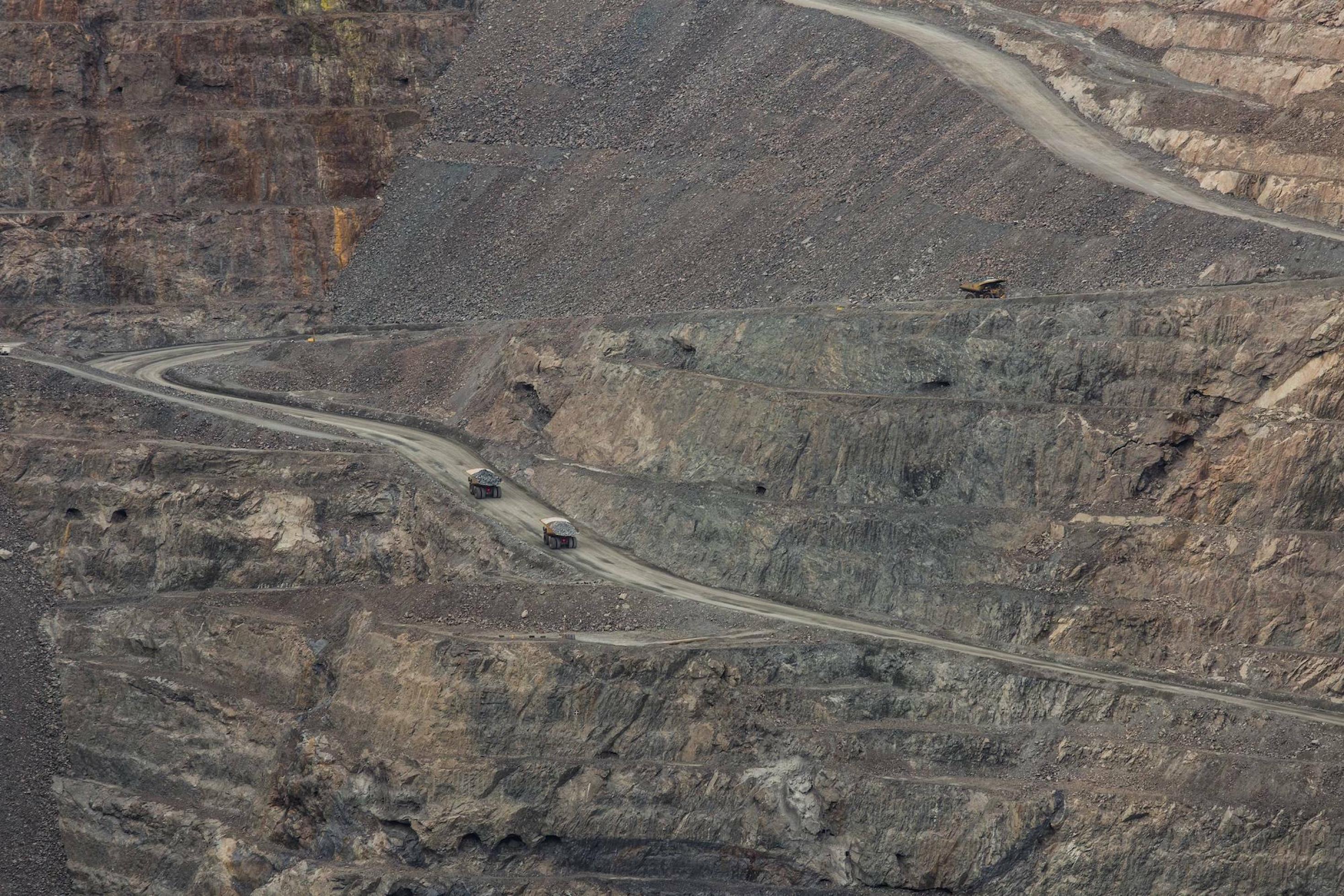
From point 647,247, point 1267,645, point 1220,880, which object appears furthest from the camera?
point 647,247

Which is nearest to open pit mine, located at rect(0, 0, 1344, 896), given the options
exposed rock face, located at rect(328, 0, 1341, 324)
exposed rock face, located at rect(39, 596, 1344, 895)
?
exposed rock face, located at rect(39, 596, 1344, 895)

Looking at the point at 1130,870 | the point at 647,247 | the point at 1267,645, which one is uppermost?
the point at 647,247

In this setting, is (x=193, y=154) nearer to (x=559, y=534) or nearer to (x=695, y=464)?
(x=559, y=534)

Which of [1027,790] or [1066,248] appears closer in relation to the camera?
[1027,790]

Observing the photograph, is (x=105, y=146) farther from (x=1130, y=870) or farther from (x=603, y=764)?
(x=1130, y=870)

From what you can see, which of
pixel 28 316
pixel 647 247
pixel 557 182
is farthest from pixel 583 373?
pixel 28 316

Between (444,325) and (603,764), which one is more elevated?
(444,325)
